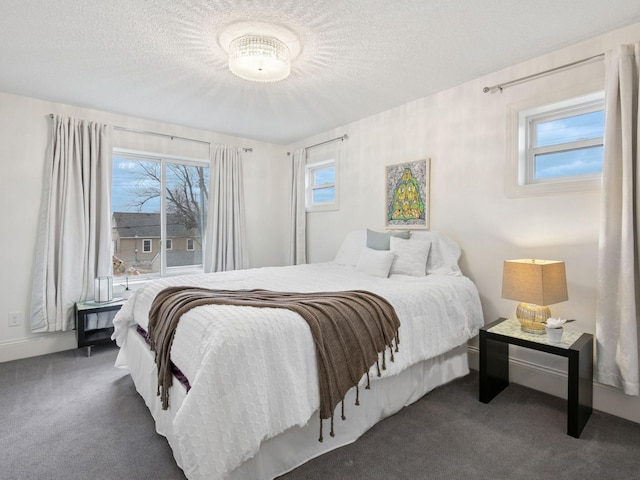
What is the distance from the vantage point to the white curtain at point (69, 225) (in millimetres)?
3254

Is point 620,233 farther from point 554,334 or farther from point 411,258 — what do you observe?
point 411,258

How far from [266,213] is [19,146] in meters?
2.75

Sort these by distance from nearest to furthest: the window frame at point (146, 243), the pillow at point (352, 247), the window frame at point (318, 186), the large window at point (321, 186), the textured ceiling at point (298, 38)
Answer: the textured ceiling at point (298, 38)
the pillow at point (352, 247)
the window frame at point (146, 243)
the window frame at point (318, 186)
the large window at point (321, 186)

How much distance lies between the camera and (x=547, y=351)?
206cm

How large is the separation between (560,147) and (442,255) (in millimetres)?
1180

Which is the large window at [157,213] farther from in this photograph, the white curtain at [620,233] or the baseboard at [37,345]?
the white curtain at [620,233]

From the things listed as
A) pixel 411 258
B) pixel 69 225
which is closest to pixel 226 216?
pixel 69 225

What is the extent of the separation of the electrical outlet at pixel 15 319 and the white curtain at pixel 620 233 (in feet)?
15.5

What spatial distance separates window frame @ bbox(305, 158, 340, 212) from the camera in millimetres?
4242

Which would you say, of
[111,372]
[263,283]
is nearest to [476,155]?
[263,283]

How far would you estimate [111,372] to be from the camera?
2.86m

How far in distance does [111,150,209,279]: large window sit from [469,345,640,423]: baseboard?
3490 mm

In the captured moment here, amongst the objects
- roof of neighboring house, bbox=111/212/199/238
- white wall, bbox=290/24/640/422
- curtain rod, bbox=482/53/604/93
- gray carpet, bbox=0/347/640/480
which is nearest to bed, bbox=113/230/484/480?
gray carpet, bbox=0/347/640/480

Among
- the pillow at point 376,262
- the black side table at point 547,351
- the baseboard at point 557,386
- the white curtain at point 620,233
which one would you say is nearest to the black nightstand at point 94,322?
the pillow at point 376,262
